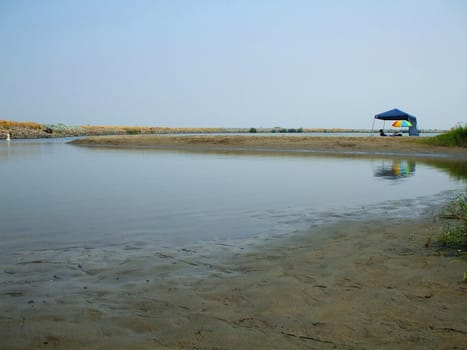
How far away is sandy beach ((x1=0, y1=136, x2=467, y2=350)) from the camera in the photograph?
319 cm

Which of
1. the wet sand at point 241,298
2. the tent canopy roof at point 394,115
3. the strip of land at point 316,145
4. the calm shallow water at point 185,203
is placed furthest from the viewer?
the tent canopy roof at point 394,115

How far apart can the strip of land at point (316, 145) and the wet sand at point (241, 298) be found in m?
21.1

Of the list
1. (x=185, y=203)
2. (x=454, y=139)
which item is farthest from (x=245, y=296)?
(x=454, y=139)

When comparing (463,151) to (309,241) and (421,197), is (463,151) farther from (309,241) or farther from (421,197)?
(309,241)

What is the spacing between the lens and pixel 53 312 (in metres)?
3.63

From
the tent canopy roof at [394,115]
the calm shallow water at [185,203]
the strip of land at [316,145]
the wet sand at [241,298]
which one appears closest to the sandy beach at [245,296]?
the wet sand at [241,298]

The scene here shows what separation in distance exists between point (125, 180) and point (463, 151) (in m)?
19.1

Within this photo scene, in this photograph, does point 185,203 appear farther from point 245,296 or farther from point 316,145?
point 316,145

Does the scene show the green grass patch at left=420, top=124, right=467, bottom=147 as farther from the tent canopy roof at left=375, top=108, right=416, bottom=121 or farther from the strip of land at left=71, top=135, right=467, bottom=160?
the tent canopy roof at left=375, top=108, right=416, bottom=121

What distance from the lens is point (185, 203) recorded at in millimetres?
9086

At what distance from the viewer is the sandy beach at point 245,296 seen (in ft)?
10.5

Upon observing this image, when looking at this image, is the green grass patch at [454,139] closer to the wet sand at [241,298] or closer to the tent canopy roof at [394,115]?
the tent canopy roof at [394,115]

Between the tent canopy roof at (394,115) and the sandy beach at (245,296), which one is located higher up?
the tent canopy roof at (394,115)

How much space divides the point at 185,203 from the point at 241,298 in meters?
5.26
